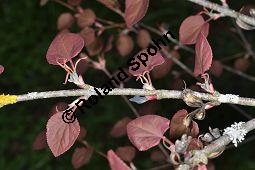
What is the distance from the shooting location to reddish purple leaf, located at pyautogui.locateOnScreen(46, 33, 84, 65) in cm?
103

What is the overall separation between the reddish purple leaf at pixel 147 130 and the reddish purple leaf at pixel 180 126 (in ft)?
0.21

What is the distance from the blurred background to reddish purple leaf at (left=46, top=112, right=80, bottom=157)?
5.66 ft

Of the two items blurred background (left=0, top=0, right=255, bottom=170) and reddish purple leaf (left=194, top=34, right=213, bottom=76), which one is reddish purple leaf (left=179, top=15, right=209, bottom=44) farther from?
blurred background (left=0, top=0, right=255, bottom=170)

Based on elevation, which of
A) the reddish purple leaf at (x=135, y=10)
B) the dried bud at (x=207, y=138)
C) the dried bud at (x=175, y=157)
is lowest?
the dried bud at (x=207, y=138)

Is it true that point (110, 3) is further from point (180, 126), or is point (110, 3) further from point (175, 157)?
point (175, 157)

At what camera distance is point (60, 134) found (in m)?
0.97

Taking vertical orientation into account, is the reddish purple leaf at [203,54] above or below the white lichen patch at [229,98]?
above

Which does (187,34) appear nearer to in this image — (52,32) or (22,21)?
(52,32)

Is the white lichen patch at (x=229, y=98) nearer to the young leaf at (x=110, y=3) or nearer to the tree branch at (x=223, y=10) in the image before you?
the tree branch at (x=223, y=10)

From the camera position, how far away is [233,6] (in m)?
3.07

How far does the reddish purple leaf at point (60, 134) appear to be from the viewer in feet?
3.15

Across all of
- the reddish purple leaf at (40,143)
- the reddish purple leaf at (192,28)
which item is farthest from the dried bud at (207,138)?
the reddish purple leaf at (40,143)

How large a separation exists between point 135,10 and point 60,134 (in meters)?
0.39

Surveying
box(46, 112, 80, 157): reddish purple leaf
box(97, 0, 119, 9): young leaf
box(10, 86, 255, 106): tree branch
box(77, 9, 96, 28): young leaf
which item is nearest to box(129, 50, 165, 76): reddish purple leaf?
box(10, 86, 255, 106): tree branch
